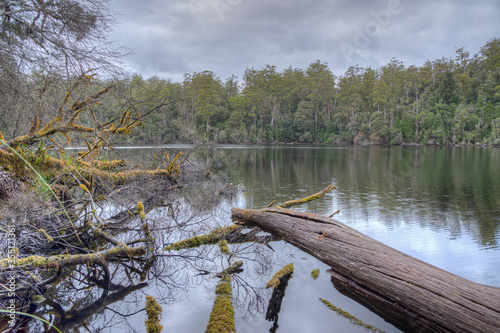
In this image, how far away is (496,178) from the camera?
42.7 ft

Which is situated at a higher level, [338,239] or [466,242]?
[338,239]

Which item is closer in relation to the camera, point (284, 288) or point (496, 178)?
point (284, 288)

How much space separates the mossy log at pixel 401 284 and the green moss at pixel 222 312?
1.11m

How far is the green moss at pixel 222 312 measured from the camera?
2838mm

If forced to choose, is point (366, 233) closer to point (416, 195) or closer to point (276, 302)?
point (276, 302)

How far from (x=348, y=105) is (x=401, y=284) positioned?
Result: 5517 centimetres

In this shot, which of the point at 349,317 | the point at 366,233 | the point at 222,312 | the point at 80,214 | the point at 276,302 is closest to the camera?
the point at 222,312

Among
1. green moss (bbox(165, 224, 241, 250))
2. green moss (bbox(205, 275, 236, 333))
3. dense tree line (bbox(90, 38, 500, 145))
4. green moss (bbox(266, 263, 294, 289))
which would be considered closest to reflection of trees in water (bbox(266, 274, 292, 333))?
green moss (bbox(266, 263, 294, 289))

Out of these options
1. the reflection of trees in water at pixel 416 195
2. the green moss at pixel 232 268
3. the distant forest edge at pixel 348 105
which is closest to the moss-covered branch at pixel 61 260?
the green moss at pixel 232 268

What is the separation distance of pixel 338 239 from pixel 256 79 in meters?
60.1

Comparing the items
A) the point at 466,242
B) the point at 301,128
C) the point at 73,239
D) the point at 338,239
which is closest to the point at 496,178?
the point at 466,242

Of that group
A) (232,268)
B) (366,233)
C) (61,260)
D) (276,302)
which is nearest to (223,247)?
(232,268)

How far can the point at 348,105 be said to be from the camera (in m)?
53.9

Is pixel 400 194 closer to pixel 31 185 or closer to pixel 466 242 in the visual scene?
pixel 466 242
